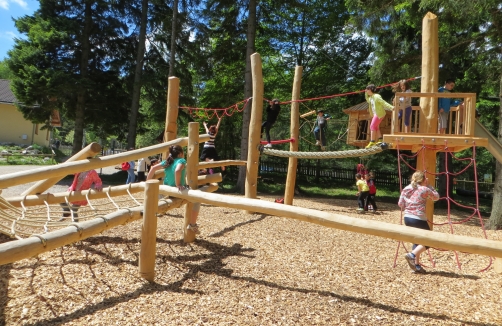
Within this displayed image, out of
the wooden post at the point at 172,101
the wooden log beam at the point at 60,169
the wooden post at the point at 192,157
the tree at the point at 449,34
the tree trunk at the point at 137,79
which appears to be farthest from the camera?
the tree trunk at the point at 137,79

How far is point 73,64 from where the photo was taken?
16.7 m

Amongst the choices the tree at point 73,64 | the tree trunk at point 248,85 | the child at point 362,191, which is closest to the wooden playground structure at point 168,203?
the child at point 362,191

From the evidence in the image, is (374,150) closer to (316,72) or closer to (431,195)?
(431,195)

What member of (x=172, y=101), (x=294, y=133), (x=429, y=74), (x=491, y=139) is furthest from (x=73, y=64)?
(x=491, y=139)

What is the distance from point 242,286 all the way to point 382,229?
5.95ft

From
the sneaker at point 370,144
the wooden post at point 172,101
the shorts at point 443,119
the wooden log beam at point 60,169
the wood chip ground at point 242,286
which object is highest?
the wooden post at point 172,101

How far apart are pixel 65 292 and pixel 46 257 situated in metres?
1.11

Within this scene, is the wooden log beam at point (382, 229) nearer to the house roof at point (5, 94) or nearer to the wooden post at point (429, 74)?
the wooden post at point (429, 74)

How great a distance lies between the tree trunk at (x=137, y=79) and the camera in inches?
644

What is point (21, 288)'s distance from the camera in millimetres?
3904

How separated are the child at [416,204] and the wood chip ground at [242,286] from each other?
25 cm

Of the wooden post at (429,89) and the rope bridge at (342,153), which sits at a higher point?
the wooden post at (429,89)

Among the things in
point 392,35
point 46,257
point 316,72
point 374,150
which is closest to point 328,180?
point 316,72

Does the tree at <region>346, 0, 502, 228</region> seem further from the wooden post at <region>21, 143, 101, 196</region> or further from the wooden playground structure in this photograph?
the wooden post at <region>21, 143, 101, 196</region>
